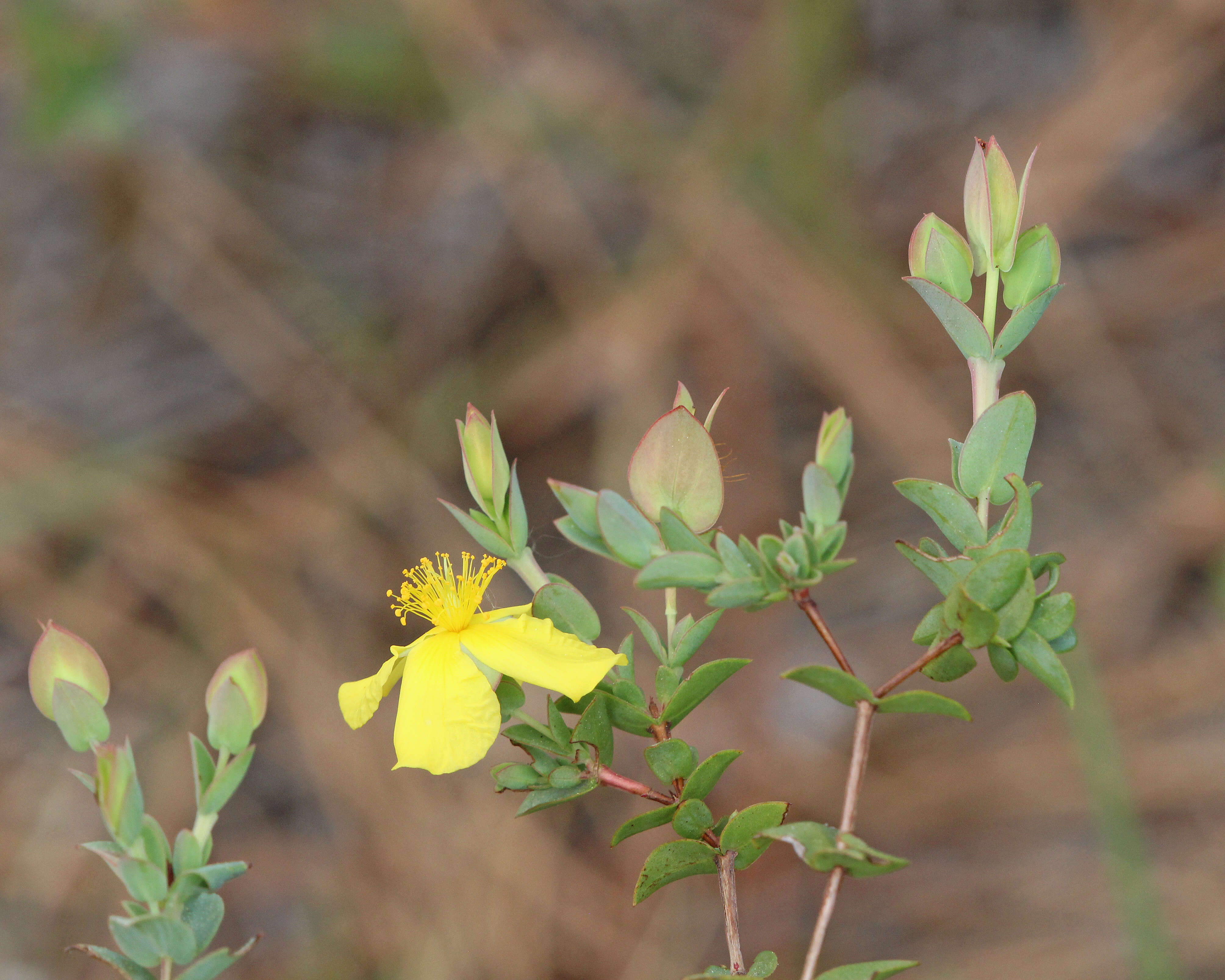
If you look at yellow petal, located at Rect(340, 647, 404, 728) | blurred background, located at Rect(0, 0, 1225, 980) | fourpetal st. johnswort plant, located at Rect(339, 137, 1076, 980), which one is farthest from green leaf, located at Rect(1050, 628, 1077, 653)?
blurred background, located at Rect(0, 0, 1225, 980)

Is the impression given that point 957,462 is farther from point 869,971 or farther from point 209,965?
point 209,965

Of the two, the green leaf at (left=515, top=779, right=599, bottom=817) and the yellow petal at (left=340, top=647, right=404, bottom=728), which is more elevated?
the yellow petal at (left=340, top=647, right=404, bottom=728)

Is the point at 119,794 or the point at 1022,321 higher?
the point at 1022,321

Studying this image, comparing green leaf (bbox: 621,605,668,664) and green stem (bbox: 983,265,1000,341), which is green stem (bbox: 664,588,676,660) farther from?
green stem (bbox: 983,265,1000,341)

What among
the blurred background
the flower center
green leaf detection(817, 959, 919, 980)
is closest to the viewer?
green leaf detection(817, 959, 919, 980)

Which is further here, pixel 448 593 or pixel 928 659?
pixel 448 593

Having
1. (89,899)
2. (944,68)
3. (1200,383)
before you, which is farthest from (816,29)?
(89,899)

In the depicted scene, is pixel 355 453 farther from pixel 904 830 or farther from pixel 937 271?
pixel 937 271

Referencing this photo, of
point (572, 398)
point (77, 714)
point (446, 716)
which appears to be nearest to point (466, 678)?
point (446, 716)
